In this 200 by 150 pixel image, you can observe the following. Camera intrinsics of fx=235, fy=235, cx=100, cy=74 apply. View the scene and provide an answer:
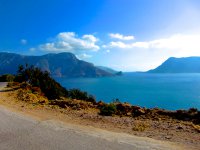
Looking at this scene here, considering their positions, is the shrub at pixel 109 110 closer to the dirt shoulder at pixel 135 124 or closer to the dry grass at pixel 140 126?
the dirt shoulder at pixel 135 124

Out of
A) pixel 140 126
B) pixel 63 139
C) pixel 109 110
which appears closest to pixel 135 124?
pixel 140 126

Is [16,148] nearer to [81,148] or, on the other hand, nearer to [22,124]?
[81,148]

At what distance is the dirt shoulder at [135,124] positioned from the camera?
8867 mm

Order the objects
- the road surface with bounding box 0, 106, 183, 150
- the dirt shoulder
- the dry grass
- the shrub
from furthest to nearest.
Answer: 1. the shrub
2. the dry grass
3. the dirt shoulder
4. the road surface with bounding box 0, 106, 183, 150

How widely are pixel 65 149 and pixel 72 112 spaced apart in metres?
6.67

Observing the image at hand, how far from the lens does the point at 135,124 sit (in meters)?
11.1

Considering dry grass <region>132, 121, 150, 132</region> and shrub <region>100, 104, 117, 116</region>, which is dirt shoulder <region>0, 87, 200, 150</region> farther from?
shrub <region>100, 104, 117, 116</region>

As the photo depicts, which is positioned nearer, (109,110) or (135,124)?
(135,124)

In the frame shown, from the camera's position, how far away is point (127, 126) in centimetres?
1076

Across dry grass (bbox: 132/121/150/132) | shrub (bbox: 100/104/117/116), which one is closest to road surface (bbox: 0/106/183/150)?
dry grass (bbox: 132/121/150/132)

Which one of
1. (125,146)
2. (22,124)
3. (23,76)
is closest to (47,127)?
(22,124)

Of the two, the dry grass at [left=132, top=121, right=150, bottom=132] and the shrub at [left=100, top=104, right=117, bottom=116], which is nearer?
the dry grass at [left=132, top=121, right=150, bottom=132]

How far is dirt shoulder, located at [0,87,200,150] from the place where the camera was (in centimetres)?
887

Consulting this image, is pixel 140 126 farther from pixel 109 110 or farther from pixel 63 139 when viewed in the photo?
pixel 63 139
